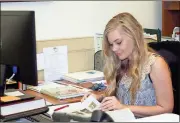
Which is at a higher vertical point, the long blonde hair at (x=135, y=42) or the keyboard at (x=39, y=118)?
the long blonde hair at (x=135, y=42)

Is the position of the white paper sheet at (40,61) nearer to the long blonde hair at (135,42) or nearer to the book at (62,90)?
the book at (62,90)

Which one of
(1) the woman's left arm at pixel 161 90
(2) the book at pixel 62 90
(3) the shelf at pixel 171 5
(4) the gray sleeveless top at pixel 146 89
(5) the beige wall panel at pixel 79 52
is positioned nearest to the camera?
(1) the woman's left arm at pixel 161 90

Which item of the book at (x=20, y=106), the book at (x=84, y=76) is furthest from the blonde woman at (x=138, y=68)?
the book at (x=84, y=76)

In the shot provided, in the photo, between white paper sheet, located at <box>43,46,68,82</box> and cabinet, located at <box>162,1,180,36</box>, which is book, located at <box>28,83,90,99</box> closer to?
white paper sheet, located at <box>43,46,68,82</box>

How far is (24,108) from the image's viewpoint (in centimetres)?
138

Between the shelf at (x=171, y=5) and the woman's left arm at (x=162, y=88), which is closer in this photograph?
the woman's left arm at (x=162, y=88)

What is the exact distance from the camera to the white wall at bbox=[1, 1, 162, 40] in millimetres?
2330

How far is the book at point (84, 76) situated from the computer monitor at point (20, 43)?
0.90 meters

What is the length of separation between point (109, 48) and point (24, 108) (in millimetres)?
610

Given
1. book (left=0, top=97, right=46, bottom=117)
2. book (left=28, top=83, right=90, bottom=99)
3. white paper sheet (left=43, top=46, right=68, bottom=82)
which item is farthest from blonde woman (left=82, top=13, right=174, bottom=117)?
white paper sheet (left=43, top=46, right=68, bottom=82)

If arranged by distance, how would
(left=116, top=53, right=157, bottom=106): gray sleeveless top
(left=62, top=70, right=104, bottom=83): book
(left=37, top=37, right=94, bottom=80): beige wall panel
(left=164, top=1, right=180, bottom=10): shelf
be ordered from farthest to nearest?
(left=164, top=1, right=180, bottom=10): shelf
(left=37, top=37, right=94, bottom=80): beige wall panel
(left=62, top=70, right=104, bottom=83): book
(left=116, top=53, right=157, bottom=106): gray sleeveless top

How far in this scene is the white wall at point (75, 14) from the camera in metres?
2.33

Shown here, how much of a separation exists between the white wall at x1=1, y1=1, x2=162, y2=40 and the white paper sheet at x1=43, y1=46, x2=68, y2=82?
0.09 metres

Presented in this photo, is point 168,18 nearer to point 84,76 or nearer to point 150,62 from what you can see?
point 84,76
